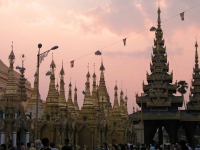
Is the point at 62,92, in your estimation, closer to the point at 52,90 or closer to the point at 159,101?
the point at 52,90

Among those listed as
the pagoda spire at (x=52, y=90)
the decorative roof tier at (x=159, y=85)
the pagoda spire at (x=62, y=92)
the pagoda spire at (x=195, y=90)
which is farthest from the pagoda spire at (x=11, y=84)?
the pagoda spire at (x=195, y=90)

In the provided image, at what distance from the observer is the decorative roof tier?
60.9m

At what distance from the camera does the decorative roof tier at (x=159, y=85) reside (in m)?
60.9

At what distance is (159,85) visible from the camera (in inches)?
2494

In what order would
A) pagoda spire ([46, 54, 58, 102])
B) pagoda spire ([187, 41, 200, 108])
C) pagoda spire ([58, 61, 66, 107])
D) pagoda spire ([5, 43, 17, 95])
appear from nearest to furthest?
pagoda spire ([5, 43, 17, 95])
pagoda spire ([46, 54, 58, 102])
pagoda spire ([58, 61, 66, 107])
pagoda spire ([187, 41, 200, 108])

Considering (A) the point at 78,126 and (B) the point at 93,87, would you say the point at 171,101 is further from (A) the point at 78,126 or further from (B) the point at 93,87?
(A) the point at 78,126

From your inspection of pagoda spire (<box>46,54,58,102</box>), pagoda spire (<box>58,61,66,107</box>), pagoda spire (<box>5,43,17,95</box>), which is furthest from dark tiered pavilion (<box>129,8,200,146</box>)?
pagoda spire (<box>5,43,17,95</box>)

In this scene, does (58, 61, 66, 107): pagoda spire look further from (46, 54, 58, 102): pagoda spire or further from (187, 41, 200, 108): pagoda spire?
(187, 41, 200, 108): pagoda spire

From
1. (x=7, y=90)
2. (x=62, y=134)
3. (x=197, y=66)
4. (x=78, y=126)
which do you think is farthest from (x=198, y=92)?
(x=7, y=90)

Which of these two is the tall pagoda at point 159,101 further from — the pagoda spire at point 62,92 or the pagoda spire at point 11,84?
the pagoda spire at point 11,84

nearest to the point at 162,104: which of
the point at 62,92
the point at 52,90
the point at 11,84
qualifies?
the point at 62,92

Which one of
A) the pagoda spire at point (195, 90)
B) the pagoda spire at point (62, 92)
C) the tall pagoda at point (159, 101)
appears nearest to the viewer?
the pagoda spire at point (62, 92)

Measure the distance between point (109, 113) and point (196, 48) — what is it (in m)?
24.5

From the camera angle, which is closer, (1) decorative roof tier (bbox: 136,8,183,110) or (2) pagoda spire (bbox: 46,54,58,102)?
(2) pagoda spire (bbox: 46,54,58,102)
